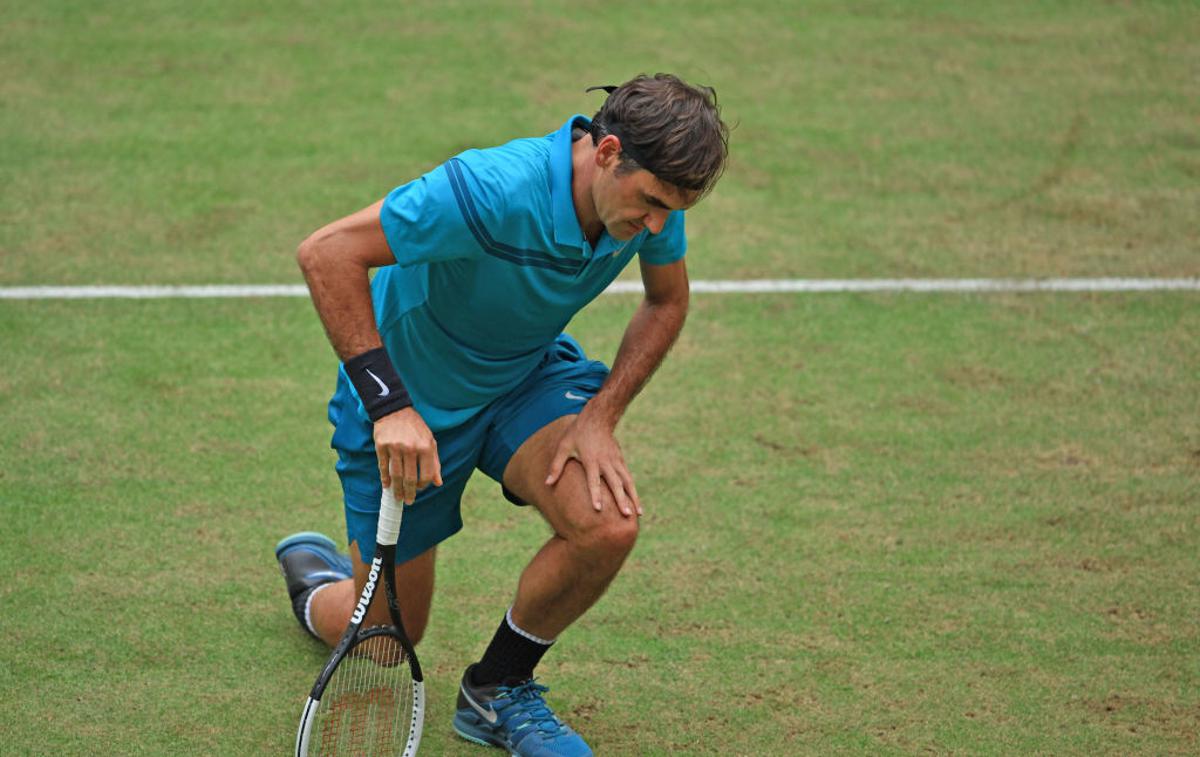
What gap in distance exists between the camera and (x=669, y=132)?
3.73 meters

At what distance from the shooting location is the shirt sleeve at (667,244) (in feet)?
13.8

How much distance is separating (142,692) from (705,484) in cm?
218

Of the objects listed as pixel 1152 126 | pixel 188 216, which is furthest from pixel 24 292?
pixel 1152 126

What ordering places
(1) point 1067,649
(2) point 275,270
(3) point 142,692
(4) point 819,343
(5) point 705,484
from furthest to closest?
(2) point 275,270 < (4) point 819,343 < (5) point 705,484 < (1) point 1067,649 < (3) point 142,692

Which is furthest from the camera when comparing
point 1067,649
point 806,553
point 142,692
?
point 806,553

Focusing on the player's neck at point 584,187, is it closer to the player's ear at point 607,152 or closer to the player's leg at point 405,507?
the player's ear at point 607,152

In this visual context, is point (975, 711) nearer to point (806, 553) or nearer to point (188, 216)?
point (806, 553)

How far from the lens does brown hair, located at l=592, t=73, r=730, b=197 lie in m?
3.73

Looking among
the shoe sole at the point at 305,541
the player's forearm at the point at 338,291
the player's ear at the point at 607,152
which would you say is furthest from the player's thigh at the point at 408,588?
the player's ear at the point at 607,152

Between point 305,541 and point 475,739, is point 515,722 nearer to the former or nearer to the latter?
point 475,739

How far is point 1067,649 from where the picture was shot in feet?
15.5

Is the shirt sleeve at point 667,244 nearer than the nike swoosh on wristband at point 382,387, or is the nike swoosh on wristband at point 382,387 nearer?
the nike swoosh on wristband at point 382,387

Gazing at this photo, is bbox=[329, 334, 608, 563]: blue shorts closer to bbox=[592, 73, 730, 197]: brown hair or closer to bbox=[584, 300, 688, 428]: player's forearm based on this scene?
bbox=[584, 300, 688, 428]: player's forearm

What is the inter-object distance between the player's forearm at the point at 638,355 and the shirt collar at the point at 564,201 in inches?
18.1
